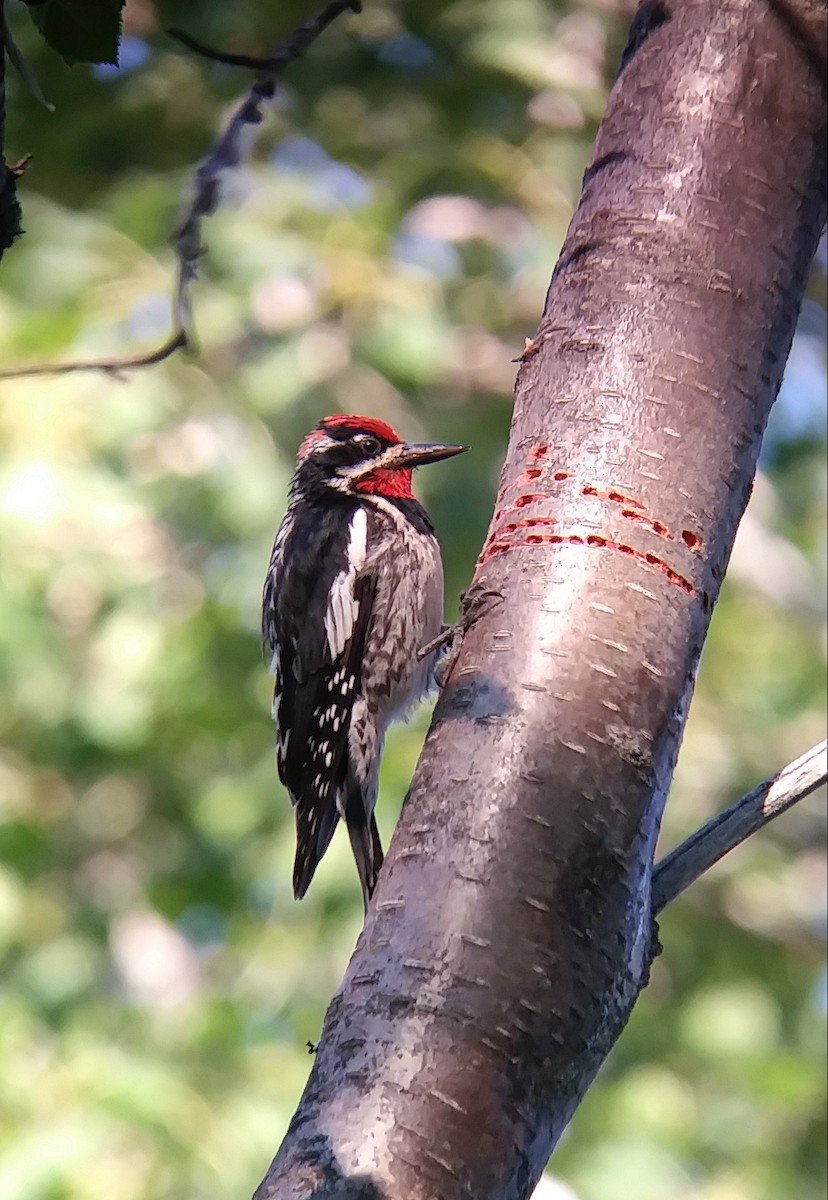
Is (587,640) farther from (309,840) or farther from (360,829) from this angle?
(360,829)

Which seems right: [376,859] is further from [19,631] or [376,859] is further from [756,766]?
[756,766]

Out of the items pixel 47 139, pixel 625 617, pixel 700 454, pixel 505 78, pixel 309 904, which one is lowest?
pixel 625 617

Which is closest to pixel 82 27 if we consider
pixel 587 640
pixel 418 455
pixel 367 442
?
pixel 587 640

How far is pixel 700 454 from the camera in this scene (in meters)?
1.56

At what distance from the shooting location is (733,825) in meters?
1.51

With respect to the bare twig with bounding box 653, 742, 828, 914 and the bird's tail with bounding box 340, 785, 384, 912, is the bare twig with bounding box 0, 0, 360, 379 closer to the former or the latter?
the bare twig with bounding box 653, 742, 828, 914

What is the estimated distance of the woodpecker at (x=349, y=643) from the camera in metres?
3.20

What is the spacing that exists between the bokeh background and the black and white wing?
53 cm

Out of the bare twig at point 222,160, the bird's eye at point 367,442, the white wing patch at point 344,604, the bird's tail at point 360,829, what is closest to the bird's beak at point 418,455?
the bird's eye at point 367,442

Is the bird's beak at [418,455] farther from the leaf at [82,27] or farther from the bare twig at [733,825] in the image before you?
the leaf at [82,27]

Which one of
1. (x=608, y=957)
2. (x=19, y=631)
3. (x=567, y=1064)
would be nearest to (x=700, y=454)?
(x=608, y=957)

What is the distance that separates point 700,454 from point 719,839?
40 cm

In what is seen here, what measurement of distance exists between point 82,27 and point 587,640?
0.74 meters

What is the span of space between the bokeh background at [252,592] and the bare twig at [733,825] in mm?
2114
